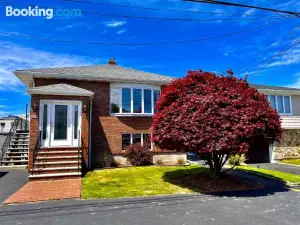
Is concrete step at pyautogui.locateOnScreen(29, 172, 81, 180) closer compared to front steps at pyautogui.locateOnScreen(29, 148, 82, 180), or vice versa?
concrete step at pyautogui.locateOnScreen(29, 172, 81, 180)

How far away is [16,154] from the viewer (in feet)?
45.2

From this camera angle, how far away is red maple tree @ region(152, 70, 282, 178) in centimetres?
760

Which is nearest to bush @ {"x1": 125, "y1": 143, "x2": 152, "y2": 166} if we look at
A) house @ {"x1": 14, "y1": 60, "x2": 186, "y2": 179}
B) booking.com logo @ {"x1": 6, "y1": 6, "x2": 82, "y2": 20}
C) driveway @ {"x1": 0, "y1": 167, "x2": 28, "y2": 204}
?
house @ {"x1": 14, "y1": 60, "x2": 186, "y2": 179}

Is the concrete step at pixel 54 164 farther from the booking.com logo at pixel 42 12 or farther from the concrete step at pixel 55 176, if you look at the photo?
the booking.com logo at pixel 42 12

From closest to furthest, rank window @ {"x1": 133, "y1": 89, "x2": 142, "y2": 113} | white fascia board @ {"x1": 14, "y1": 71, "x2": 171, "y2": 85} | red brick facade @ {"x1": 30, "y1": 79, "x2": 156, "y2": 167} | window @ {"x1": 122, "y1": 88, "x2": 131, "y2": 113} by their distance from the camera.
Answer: white fascia board @ {"x1": 14, "y1": 71, "x2": 171, "y2": 85} < red brick facade @ {"x1": 30, "y1": 79, "x2": 156, "y2": 167} < window @ {"x1": 122, "y1": 88, "x2": 131, "y2": 113} < window @ {"x1": 133, "y1": 89, "x2": 142, "y2": 113}

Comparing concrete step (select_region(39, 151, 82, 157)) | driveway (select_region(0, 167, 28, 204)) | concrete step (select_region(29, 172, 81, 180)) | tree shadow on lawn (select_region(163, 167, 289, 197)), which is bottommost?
tree shadow on lawn (select_region(163, 167, 289, 197))

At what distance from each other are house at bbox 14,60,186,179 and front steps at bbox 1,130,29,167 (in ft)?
9.62

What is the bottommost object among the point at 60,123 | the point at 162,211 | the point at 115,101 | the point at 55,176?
the point at 162,211

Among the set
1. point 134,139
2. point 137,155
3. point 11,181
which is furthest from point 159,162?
point 11,181

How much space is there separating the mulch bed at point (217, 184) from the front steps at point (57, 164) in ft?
17.1

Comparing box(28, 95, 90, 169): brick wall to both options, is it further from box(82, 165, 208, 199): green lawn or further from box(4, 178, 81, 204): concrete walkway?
box(4, 178, 81, 204): concrete walkway

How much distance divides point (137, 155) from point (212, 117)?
6614 mm

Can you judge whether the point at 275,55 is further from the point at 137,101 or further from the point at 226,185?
the point at 226,185

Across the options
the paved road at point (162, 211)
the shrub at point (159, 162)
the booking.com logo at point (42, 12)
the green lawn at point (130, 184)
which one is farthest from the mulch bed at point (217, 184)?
the booking.com logo at point (42, 12)
